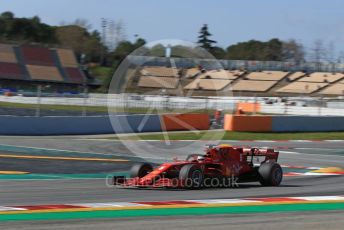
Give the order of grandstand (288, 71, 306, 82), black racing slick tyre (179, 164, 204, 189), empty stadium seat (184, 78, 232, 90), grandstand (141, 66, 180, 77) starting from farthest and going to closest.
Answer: grandstand (288, 71, 306, 82), empty stadium seat (184, 78, 232, 90), grandstand (141, 66, 180, 77), black racing slick tyre (179, 164, 204, 189)

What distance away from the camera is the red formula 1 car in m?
11.6

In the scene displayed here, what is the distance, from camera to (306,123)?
3375cm

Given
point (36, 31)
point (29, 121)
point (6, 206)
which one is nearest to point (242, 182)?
point (6, 206)

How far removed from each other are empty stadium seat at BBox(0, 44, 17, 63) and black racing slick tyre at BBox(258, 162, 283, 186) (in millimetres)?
73080

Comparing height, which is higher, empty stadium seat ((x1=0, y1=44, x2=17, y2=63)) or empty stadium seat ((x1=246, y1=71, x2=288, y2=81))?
empty stadium seat ((x1=0, y1=44, x2=17, y2=63))

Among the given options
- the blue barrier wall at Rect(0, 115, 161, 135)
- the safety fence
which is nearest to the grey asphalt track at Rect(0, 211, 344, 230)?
the blue barrier wall at Rect(0, 115, 161, 135)

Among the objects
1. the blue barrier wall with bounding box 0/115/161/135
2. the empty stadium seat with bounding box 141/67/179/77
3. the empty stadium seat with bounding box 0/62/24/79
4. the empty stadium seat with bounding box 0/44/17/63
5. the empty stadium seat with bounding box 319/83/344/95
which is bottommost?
the blue barrier wall with bounding box 0/115/161/135

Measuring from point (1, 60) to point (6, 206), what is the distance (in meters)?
75.4

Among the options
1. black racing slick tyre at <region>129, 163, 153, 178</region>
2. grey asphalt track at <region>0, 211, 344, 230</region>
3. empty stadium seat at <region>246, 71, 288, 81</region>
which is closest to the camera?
grey asphalt track at <region>0, 211, 344, 230</region>

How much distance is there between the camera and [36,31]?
4906 inches

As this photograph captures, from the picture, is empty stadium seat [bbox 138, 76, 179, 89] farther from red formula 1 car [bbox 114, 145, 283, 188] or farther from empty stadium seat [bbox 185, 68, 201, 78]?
red formula 1 car [bbox 114, 145, 283, 188]

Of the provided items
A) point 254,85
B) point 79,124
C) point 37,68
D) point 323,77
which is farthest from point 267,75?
point 79,124

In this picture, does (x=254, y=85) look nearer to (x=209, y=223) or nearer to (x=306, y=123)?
(x=306, y=123)

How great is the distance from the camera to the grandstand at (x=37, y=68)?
79875mm
